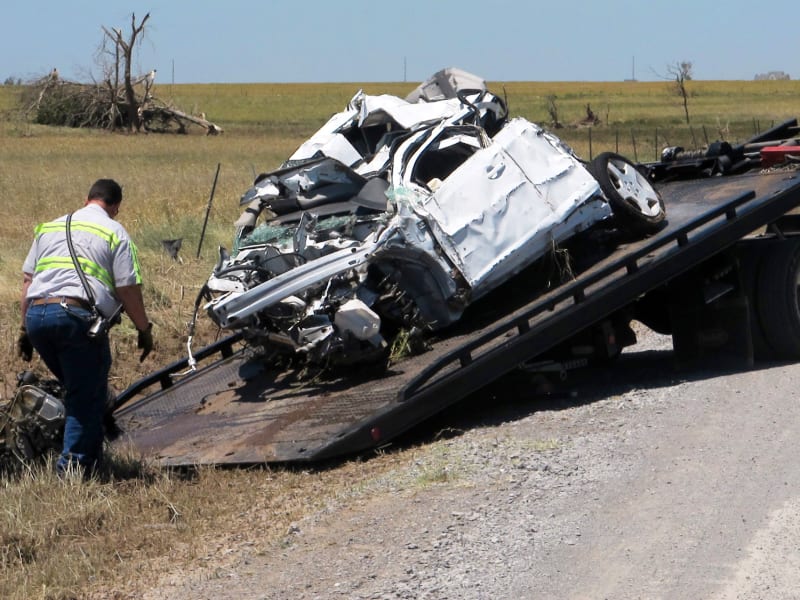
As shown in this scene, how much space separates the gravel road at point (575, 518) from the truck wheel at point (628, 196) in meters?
1.68

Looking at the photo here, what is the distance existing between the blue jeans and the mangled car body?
114cm

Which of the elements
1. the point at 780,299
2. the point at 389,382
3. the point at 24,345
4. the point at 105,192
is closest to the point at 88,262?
the point at 105,192

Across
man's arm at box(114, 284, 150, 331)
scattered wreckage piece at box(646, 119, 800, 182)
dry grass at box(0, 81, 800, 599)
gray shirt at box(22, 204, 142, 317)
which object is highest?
scattered wreckage piece at box(646, 119, 800, 182)

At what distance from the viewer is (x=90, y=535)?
243 inches

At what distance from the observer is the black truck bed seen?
23.8 ft

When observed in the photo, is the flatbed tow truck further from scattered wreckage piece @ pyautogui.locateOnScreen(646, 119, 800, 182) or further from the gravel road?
scattered wreckage piece @ pyautogui.locateOnScreen(646, 119, 800, 182)

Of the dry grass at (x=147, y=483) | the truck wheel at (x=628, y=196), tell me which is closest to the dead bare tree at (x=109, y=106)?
the dry grass at (x=147, y=483)

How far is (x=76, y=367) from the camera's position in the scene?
22.4ft

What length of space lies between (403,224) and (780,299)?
313 cm

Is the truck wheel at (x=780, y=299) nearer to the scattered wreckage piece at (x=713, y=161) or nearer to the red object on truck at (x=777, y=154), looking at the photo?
the red object on truck at (x=777, y=154)

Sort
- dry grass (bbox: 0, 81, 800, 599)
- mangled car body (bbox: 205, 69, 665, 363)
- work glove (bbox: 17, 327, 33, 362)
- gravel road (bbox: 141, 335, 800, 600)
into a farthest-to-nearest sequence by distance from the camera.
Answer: mangled car body (bbox: 205, 69, 665, 363)
work glove (bbox: 17, 327, 33, 362)
dry grass (bbox: 0, 81, 800, 599)
gravel road (bbox: 141, 335, 800, 600)

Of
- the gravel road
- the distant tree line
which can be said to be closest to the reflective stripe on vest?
the gravel road

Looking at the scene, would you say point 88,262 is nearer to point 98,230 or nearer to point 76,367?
point 98,230

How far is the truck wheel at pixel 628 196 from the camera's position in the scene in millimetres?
9078
